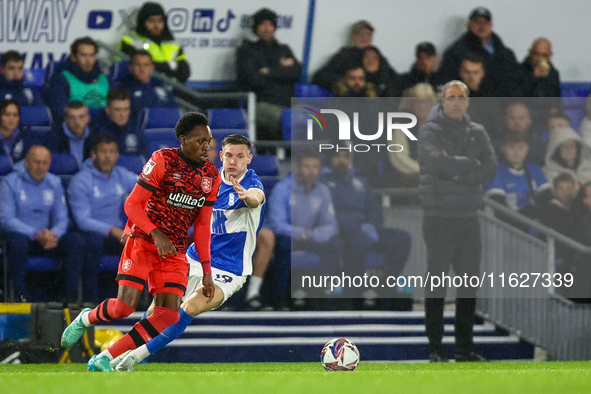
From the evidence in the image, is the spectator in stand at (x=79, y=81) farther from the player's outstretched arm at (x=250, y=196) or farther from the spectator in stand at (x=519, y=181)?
the spectator in stand at (x=519, y=181)

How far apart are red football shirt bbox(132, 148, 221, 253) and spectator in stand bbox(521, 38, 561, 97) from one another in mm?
4128

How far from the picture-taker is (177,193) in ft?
17.4

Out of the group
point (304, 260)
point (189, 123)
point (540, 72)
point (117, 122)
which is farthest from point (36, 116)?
point (540, 72)

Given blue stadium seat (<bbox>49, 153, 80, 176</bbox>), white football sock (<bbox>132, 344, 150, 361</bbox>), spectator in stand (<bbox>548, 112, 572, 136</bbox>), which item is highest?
spectator in stand (<bbox>548, 112, 572, 136</bbox>)

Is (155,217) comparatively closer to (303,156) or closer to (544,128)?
(303,156)

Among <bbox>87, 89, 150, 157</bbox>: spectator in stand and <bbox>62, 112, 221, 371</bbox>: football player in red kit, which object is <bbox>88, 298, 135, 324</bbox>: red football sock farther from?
<bbox>87, 89, 150, 157</bbox>: spectator in stand

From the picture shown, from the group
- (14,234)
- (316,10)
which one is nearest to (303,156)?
(316,10)

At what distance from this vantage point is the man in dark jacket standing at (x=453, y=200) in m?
7.51

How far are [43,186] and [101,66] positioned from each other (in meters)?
1.68

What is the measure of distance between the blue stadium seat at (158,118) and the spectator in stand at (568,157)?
12.2ft

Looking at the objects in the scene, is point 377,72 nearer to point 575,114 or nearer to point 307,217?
point 307,217

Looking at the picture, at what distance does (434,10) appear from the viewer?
8.30 meters

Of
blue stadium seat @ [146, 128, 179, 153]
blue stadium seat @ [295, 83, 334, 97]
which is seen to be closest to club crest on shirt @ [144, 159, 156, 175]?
blue stadium seat @ [146, 128, 179, 153]

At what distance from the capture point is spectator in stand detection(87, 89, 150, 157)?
25.4ft
